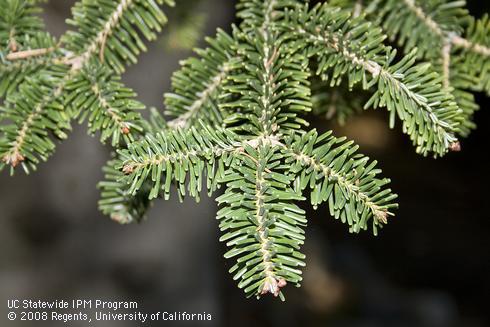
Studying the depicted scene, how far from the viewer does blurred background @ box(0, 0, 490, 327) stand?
3.40 feet

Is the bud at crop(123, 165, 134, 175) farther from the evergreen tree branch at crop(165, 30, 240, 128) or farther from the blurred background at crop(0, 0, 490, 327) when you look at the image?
the blurred background at crop(0, 0, 490, 327)

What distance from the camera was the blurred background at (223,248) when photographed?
3.40 ft

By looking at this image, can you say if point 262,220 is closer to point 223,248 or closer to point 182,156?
point 182,156

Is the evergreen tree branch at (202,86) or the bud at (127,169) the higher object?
the evergreen tree branch at (202,86)

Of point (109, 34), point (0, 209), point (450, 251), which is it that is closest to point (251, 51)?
point (109, 34)

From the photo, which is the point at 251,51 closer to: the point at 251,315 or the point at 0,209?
the point at 0,209

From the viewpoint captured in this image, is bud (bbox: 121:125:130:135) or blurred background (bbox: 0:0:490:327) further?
blurred background (bbox: 0:0:490:327)

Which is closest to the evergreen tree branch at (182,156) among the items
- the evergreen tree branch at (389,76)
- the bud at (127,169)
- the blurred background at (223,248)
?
the bud at (127,169)

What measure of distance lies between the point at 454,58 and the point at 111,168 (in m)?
0.36

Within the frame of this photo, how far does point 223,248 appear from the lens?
141 centimetres

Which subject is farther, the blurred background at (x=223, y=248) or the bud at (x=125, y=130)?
the blurred background at (x=223, y=248)

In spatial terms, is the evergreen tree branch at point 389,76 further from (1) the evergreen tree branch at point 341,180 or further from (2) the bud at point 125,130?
(2) the bud at point 125,130

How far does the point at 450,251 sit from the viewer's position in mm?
1295

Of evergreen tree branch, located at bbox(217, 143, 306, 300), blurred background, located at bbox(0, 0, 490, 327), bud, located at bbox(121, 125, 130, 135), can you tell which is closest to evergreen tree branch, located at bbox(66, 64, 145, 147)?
bud, located at bbox(121, 125, 130, 135)
